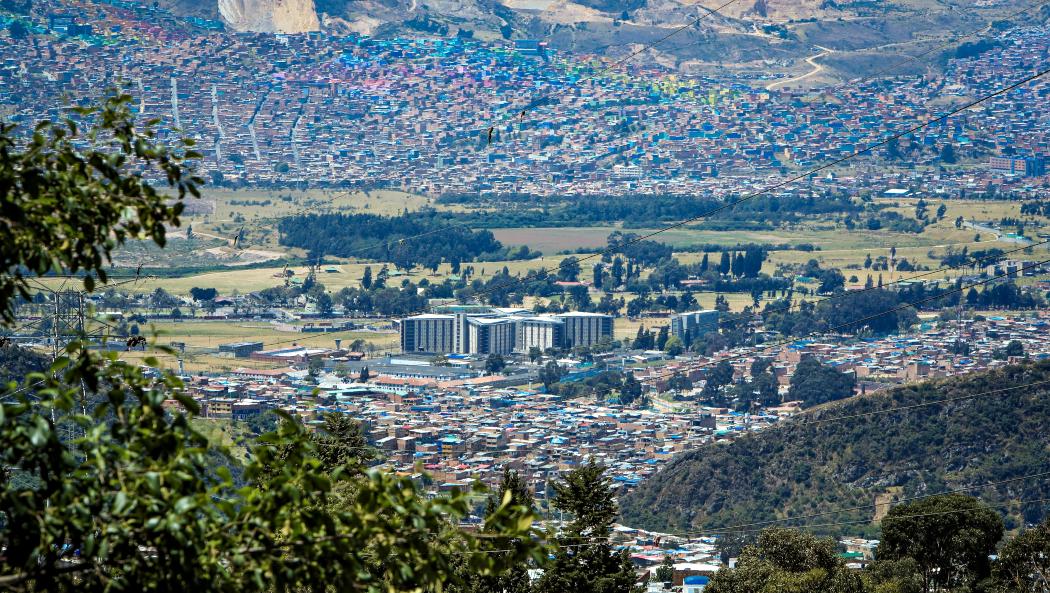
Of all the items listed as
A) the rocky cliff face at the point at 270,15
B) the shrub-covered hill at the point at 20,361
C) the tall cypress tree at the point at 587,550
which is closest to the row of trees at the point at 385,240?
the shrub-covered hill at the point at 20,361

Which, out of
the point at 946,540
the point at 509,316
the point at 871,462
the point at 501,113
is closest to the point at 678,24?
the point at 501,113

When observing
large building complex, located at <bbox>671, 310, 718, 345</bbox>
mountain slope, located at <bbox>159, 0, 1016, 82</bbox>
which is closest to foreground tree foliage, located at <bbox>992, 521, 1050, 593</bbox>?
large building complex, located at <bbox>671, 310, 718, 345</bbox>

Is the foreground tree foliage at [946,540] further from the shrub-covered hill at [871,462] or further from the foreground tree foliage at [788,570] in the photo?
the shrub-covered hill at [871,462]

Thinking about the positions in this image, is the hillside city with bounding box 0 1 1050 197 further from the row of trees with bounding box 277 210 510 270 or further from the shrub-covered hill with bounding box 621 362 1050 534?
the shrub-covered hill with bounding box 621 362 1050 534

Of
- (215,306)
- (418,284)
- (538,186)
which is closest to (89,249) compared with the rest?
(215,306)

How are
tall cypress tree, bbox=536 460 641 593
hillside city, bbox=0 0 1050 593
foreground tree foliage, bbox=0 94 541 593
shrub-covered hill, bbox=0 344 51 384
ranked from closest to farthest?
foreground tree foliage, bbox=0 94 541 593, hillside city, bbox=0 0 1050 593, tall cypress tree, bbox=536 460 641 593, shrub-covered hill, bbox=0 344 51 384

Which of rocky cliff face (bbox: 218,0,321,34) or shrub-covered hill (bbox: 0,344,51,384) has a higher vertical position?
rocky cliff face (bbox: 218,0,321,34)

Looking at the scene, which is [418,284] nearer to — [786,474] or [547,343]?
[547,343]

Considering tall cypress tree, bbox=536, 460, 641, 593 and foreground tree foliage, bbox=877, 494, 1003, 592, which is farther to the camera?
foreground tree foliage, bbox=877, 494, 1003, 592
